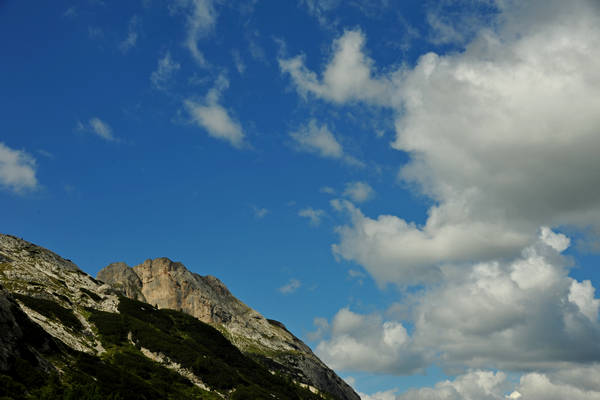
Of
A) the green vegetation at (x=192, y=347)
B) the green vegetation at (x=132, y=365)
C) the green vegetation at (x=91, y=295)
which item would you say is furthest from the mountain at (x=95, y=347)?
the green vegetation at (x=192, y=347)

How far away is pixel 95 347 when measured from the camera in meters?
95.5

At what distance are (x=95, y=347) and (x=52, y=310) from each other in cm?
1477

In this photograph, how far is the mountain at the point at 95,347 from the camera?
57594 mm

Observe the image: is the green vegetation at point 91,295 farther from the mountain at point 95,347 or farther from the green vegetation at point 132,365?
the green vegetation at point 132,365

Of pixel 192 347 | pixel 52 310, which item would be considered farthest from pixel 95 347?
pixel 192 347

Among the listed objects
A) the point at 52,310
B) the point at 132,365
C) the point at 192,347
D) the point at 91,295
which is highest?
the point at 91,295

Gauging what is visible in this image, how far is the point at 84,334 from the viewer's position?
327 ft

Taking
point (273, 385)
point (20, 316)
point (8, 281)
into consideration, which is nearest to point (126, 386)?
point (20, 316)

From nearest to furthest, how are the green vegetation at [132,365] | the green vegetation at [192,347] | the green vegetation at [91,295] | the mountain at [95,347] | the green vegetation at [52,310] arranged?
the green vegetation at [132,365] → the mountain at [95,347] → the green vegetation at [52,310] → the green vegetation at [192,347] → the green vegetation at [91,295]

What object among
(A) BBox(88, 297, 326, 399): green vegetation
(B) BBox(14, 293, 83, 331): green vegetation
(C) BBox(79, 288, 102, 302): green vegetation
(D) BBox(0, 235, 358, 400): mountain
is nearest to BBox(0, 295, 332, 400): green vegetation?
(A) BBox(88, 297, 326, 399): green vegetation

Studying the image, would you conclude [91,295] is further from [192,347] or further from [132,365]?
[132,365]

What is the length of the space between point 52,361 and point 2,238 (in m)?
117

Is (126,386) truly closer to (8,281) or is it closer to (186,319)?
(8,281)

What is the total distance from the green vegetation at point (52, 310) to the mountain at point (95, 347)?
38 cm
